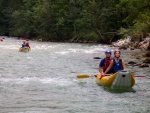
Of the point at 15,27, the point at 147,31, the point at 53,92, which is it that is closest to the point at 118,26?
the point at 147,31

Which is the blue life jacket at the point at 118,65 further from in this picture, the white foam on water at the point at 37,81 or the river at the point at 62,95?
the white foam on water at the point at 37,81

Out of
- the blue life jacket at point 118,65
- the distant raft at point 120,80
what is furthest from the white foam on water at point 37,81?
the blue life jacket at point 118,65

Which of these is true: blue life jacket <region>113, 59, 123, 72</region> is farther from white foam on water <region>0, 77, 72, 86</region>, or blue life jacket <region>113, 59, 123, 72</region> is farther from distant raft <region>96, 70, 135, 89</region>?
white foam on water <region>0, 77, 72, 86</region>

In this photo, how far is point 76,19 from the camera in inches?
1960

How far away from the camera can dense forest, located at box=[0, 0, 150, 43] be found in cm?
3544

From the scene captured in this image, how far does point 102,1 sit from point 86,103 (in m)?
35.2

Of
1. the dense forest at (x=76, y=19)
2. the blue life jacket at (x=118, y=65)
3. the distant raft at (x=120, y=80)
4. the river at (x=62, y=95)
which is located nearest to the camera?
the river at (x=62, y=95)

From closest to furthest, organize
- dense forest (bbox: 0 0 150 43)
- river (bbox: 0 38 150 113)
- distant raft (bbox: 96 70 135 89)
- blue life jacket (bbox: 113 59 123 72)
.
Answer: river (bbox: 0 38 150 113), distant raft (bbox: 96 70 135 89), blue life jacket (bbox: 113 59 123 72), dense forest (bbox: 0 0 150 43)

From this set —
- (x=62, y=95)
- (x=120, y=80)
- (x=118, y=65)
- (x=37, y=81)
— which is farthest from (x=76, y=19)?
(x=62, y=95)

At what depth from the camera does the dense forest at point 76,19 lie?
35.4m

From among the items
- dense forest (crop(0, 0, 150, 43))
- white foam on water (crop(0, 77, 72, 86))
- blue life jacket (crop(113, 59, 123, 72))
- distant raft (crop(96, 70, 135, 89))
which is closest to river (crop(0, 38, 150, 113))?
white foam on water (crop(0, 77, 72, 86))

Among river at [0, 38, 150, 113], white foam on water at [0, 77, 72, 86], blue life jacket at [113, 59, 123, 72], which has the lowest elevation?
white foam on water at [0, 77, 72, 86]

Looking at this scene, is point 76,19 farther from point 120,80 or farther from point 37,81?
point 120,80

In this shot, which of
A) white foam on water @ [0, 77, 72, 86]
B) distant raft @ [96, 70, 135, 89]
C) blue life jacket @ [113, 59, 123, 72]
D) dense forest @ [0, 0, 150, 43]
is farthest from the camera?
dense forest @ [0, 0, 150, 43]
